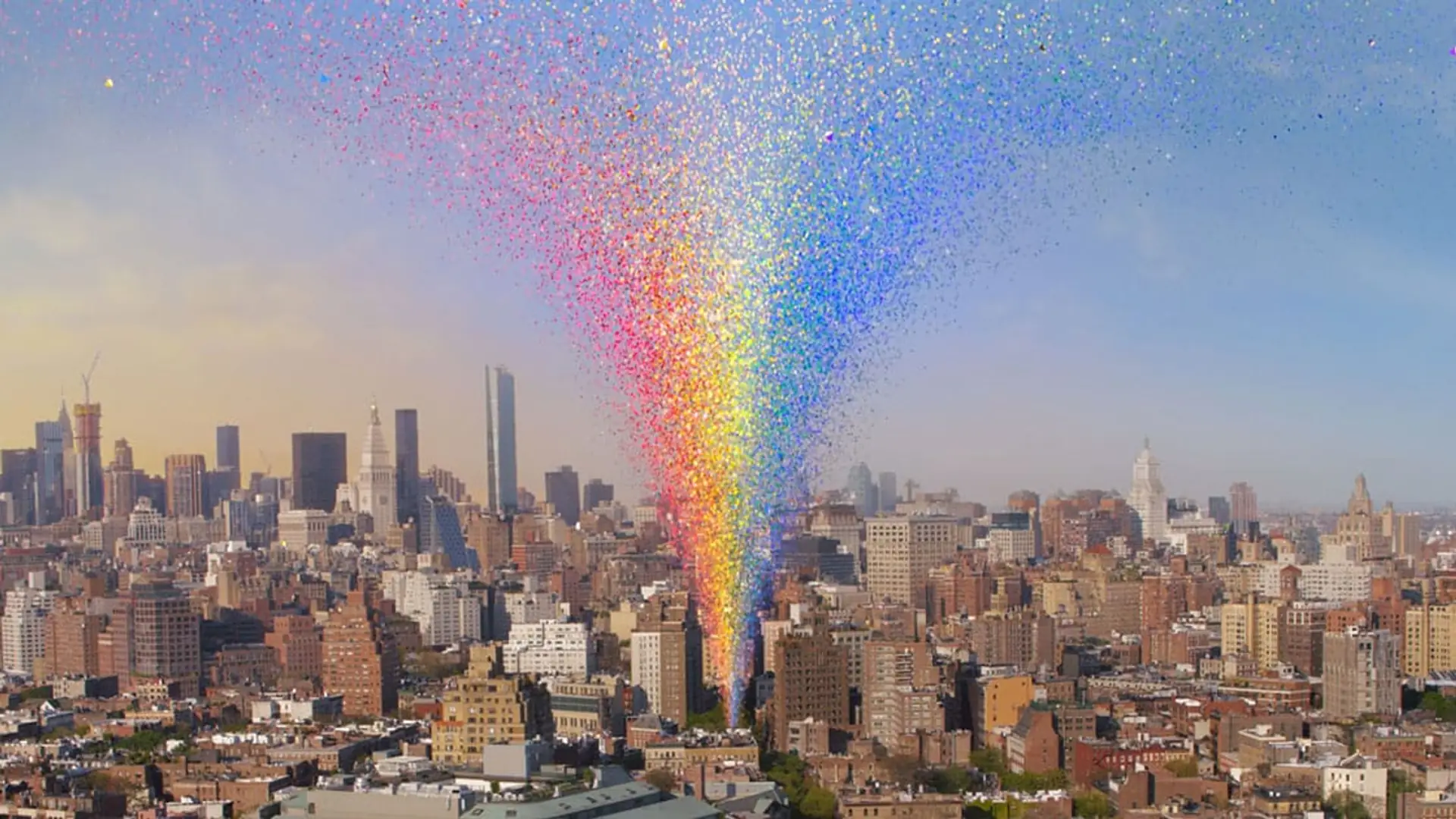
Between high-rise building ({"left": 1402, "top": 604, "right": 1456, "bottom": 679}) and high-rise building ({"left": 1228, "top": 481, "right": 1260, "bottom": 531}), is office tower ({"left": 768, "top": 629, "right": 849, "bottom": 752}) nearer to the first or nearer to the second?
high-rise building ({"left": 1402, "top": 604, "right": 1456, "bottom": 679})

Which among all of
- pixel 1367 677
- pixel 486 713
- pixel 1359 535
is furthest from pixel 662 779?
pixel 1359 535

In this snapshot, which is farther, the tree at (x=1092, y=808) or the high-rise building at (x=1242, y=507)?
the high-rise building at (x=1242, y=507)

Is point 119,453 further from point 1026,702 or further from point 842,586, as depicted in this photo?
point 1026,702

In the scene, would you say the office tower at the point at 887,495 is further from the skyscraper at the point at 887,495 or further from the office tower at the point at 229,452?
the office tower at the point at 229,452

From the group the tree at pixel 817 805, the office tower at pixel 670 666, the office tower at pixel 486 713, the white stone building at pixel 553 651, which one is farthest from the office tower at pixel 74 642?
the tree at pixel 817 805

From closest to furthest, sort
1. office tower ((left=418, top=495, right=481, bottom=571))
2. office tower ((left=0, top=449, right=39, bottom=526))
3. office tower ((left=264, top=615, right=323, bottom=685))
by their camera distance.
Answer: office tower ((left=264, top=615, right=323, bottom=685))
office tower ((left=418, top=495, right=481, bottom=571))
office tower ((left=0, top=449, right=39, bottom=526))

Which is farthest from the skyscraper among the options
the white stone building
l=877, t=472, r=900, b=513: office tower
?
the white stone building
